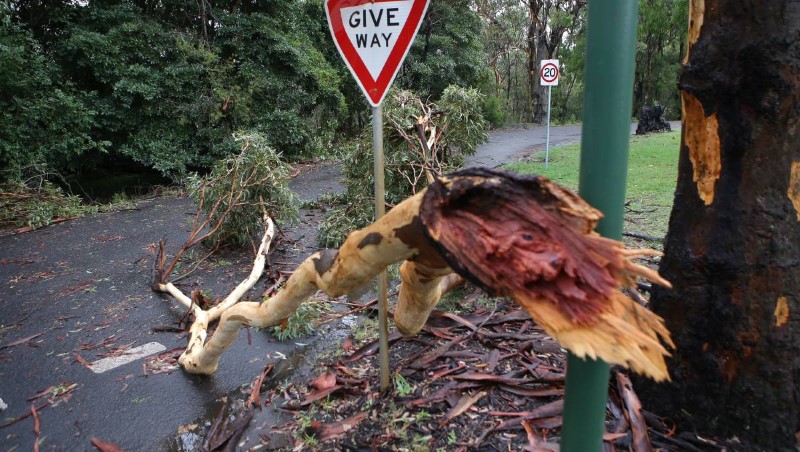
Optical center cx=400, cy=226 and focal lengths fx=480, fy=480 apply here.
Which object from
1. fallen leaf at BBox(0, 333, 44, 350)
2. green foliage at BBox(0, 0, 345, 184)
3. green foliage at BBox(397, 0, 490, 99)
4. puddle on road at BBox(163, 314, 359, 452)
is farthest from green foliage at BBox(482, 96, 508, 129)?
fallen leaf at BBox(0, 333, 44, 350)

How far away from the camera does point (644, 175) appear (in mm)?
8703

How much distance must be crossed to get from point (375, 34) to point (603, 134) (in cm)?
174

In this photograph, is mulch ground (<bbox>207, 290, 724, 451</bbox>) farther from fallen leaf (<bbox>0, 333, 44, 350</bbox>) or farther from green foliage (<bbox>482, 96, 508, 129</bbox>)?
green foliage (<bbox>482, 96, 508, 129</bbox>)

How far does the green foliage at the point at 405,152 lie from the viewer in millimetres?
5520

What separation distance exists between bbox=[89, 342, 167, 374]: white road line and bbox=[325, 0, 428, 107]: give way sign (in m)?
2.83

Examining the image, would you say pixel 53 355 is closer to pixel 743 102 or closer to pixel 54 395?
pixel 54 395

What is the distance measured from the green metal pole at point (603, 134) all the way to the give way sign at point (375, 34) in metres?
1.48

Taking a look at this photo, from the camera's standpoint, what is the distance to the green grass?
572 cm

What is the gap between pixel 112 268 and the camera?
589 cm

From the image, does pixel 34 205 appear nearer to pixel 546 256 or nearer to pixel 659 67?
pixel 546 256

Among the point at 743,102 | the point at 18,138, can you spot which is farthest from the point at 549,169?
the point at 18,138

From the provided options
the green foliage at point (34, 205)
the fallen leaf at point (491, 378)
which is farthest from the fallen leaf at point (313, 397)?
the green foliage at point (34, 205)

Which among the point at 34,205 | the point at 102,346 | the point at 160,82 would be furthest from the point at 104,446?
the point at 160,82

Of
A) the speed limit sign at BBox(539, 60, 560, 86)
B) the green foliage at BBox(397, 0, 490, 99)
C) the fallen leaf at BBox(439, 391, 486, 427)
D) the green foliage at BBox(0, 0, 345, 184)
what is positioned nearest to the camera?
the fallen leaf at BBox(439, 391, 486, 427)
